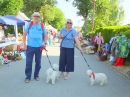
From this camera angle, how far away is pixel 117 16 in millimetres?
45656

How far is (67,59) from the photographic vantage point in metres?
5.22

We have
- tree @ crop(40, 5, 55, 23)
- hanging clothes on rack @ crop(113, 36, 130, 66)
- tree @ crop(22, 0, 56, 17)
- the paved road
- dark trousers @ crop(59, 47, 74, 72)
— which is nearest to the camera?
the paved road

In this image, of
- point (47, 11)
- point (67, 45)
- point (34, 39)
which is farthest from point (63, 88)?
point (47, 11)

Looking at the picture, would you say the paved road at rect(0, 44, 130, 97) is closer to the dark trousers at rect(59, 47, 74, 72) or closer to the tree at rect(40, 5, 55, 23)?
the dark trousers at rect(59, 47, 74, 72)

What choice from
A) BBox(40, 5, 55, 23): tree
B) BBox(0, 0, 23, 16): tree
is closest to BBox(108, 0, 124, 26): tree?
BBox(40, 5, 55, 23): tree

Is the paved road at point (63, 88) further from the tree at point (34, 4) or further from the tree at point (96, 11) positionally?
the tree at point (34, 4)

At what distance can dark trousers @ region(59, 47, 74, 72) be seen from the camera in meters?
5.16

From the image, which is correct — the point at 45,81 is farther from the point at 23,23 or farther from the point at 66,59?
the point at 23,23

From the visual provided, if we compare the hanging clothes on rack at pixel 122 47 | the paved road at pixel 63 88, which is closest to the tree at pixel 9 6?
the paved road at pixel 63 88

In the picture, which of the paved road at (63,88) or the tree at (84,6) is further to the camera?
the tree at (84,6)

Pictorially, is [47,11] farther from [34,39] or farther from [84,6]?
[34,39]

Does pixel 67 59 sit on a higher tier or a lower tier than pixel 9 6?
lower

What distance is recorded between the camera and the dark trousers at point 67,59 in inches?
203

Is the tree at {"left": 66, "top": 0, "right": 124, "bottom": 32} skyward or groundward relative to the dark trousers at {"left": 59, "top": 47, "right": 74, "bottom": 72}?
skyward
